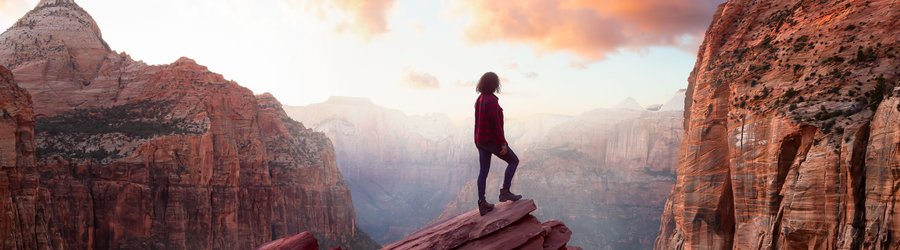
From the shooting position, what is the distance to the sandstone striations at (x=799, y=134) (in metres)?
30.5

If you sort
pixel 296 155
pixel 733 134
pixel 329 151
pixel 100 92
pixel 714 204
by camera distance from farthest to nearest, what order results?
pixel 329 151 → pixel 296 155 → pixel 100 92 → pixel 714 204 → pixel 733 134

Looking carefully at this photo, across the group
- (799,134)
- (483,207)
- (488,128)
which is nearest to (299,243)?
(483,207)

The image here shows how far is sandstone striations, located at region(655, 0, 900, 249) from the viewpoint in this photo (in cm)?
3045

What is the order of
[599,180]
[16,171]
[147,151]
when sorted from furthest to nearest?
[599,180], [147,151], [16,171]

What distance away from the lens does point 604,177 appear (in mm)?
159500

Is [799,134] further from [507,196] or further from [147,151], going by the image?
[147,151]

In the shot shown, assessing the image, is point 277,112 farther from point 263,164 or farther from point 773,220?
point 773,220

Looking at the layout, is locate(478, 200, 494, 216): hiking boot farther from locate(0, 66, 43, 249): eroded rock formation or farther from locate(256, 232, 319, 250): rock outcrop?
locate(0, 66, 43, 249): eroded rock formation

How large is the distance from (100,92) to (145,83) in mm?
5501

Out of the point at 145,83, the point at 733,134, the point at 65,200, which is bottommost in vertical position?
the point at 65,200

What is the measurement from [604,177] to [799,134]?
126 m

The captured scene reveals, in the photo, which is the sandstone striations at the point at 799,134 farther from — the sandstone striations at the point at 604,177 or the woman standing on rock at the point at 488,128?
the sandstone striations at the point at 604,177

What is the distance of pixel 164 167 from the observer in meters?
72.8

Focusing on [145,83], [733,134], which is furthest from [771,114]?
[145,83]
